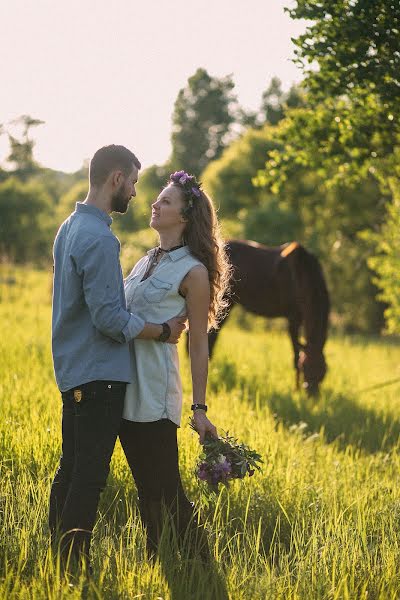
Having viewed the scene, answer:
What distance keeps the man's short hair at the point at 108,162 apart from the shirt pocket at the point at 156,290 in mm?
511

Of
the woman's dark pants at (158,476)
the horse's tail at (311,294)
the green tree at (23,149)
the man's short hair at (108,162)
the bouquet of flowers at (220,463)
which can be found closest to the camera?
the man's short hair at (108,162)

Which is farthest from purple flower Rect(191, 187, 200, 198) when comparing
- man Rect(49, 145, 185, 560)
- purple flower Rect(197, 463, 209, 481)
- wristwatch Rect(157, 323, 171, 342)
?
purple flower Rect(197, 463, 209, 481)

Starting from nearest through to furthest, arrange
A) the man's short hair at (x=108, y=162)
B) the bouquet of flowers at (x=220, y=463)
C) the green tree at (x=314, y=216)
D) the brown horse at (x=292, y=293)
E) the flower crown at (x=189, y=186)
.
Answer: the man's short hair at (x=108, y=162), the bouquet of flowers at (x=220, y=463), the flower crown at (x=189, y=186), the brown horse at (x=292, y=293), the green tree at (x=314, y=216)

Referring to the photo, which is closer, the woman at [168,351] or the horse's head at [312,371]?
the woman at [168,351]

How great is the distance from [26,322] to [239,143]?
2250cm

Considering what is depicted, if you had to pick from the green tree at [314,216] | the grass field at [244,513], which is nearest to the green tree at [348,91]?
the grass field at [244,513]

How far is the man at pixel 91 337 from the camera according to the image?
283 cm

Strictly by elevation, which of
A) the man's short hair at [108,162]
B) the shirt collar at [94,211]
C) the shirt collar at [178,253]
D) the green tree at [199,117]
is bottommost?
the shirt collar at [178,253]

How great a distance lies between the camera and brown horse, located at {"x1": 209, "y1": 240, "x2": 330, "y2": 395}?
8641 mm

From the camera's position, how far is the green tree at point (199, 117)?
54875 mm

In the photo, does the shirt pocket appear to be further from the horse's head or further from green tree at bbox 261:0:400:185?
the horse's head

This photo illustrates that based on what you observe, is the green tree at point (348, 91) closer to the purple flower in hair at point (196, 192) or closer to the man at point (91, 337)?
the purple flower in hair at point (196, 192)

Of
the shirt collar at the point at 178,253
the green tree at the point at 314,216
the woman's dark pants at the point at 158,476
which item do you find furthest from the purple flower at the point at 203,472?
the green tree at the point at 314,216

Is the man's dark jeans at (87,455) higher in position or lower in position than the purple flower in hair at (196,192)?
lower
